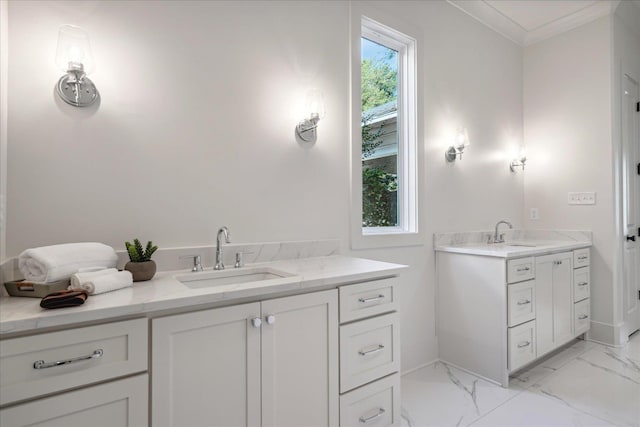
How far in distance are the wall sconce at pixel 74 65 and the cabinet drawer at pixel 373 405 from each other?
163cm

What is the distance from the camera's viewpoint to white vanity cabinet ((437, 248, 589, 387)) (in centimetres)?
224

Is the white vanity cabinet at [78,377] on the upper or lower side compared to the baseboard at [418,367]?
upper

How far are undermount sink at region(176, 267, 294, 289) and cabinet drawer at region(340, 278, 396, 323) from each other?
0.86ft

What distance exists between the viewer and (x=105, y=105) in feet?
4.73

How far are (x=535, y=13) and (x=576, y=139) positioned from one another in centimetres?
120

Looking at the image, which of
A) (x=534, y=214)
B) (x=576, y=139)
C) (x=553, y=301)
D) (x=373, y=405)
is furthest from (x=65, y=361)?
(x=576, y=139)

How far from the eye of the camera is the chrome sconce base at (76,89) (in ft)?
4.37

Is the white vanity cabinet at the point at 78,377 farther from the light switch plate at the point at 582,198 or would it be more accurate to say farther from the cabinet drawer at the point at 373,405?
the light switch plate at the point at 582,198

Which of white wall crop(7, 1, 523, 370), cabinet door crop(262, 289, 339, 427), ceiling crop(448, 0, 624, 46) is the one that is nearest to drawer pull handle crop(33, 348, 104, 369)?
cabinet door crop(262, 289, 339, 427)

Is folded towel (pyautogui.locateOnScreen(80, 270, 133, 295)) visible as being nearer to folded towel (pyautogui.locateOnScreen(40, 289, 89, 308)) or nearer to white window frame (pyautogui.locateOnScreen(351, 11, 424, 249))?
folded towel (pyautogui.locateOnScreen(40, 289, 89, 308))

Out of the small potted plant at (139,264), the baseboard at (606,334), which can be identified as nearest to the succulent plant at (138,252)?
the small potted plant at (139,264)

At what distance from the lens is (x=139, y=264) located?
133 cm

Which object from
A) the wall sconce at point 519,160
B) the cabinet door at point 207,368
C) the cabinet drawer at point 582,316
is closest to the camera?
the cabinet door at point 207,368

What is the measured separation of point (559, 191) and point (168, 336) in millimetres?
3596
